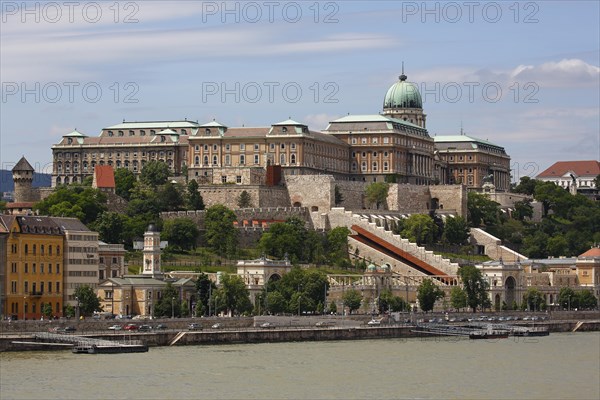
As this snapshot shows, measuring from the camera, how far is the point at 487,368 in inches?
3521

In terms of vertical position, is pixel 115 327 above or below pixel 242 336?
above

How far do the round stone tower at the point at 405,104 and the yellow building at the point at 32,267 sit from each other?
3185 inches

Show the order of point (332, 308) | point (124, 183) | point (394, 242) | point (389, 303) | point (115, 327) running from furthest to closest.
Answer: point (124, 183) < point (394, 242) < point (389, 303) < point (332, 308) < point (115, 327)

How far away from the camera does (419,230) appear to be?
154000 millimetres

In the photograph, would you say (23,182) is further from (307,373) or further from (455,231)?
(307,373)

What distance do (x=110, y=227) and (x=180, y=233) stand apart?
A: 5.84m

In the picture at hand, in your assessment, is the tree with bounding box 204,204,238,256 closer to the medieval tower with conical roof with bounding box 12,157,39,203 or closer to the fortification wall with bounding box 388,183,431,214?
the medieval tower with conical roof with bounding box 12,157,39,203

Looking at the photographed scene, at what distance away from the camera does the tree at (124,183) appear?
156 meters

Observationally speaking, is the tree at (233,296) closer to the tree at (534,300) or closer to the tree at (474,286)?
the tree at (474,286)

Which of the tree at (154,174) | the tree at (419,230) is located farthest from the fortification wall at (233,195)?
the tree at (419,230)

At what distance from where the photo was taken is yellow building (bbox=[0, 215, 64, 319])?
10881 centimetres

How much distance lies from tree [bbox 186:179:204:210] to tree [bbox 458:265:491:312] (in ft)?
78.1

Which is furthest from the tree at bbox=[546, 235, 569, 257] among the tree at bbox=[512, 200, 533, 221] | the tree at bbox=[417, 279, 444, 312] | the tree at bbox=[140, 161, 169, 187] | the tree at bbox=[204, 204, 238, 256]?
the tree at bbox=[204, 204, 238, 256]

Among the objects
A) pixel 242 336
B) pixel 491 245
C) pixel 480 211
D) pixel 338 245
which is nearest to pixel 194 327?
pixel 242 336
